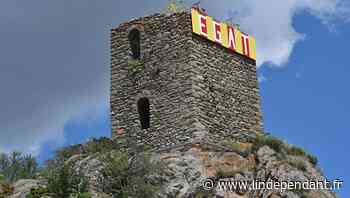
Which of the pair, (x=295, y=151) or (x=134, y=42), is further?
(x=134, y=42)

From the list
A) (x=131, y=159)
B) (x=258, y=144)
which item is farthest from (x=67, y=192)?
(x=258, y=144)

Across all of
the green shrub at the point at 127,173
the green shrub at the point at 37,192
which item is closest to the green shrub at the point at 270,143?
the green shrub at the point at 127,173

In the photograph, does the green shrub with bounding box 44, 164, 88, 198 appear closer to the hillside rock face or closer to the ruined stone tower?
the hillside rock face

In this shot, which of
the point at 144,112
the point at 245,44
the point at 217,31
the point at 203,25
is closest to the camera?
the point at 144,112

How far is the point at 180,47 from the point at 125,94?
9.47 feet

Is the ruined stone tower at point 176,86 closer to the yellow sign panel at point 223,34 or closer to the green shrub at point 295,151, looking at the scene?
the yellow sign panel at point 223,34

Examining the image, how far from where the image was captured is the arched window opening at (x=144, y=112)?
90.2 ft

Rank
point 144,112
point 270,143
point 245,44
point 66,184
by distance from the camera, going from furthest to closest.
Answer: point 245,44, point 144,112, point 270,143, point 66,184

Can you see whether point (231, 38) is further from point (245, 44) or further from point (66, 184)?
point (66, 184)

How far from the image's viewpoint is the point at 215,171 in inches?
982

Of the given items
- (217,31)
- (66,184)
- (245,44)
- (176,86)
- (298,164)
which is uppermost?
(217,31)

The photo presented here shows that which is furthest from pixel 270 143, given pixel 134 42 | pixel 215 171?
pixel 134 42

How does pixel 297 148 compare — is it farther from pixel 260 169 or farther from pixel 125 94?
pixel 125 94

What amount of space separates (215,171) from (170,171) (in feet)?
5.11
